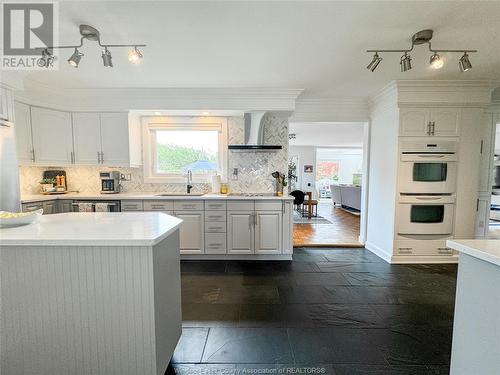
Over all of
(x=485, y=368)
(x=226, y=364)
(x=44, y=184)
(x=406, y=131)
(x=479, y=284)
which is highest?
(x=406, y=131)

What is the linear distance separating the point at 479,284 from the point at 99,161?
4.41m

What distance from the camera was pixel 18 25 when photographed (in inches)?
75.3

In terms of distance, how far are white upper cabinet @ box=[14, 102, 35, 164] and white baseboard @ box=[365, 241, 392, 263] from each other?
17.6 ft

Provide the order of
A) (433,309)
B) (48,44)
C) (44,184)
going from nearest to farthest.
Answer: (48,44) → (433,309) → (44,184)

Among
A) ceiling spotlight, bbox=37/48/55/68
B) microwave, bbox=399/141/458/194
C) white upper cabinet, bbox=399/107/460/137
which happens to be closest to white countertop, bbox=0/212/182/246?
ceiling spotlight, bbox=37/48/55/68

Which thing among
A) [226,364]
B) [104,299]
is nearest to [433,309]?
[226,364]

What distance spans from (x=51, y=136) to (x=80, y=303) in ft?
10.8

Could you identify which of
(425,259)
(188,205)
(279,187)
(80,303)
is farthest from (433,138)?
(80,303)

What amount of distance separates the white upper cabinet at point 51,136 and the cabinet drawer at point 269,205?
3010mm

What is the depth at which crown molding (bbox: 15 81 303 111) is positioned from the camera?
3.46 metres

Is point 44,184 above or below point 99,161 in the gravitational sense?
below

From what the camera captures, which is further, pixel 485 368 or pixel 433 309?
pixel 433 309

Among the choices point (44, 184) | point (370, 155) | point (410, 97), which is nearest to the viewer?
point (410, 97)

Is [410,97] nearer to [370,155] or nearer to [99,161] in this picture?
[370,155]
